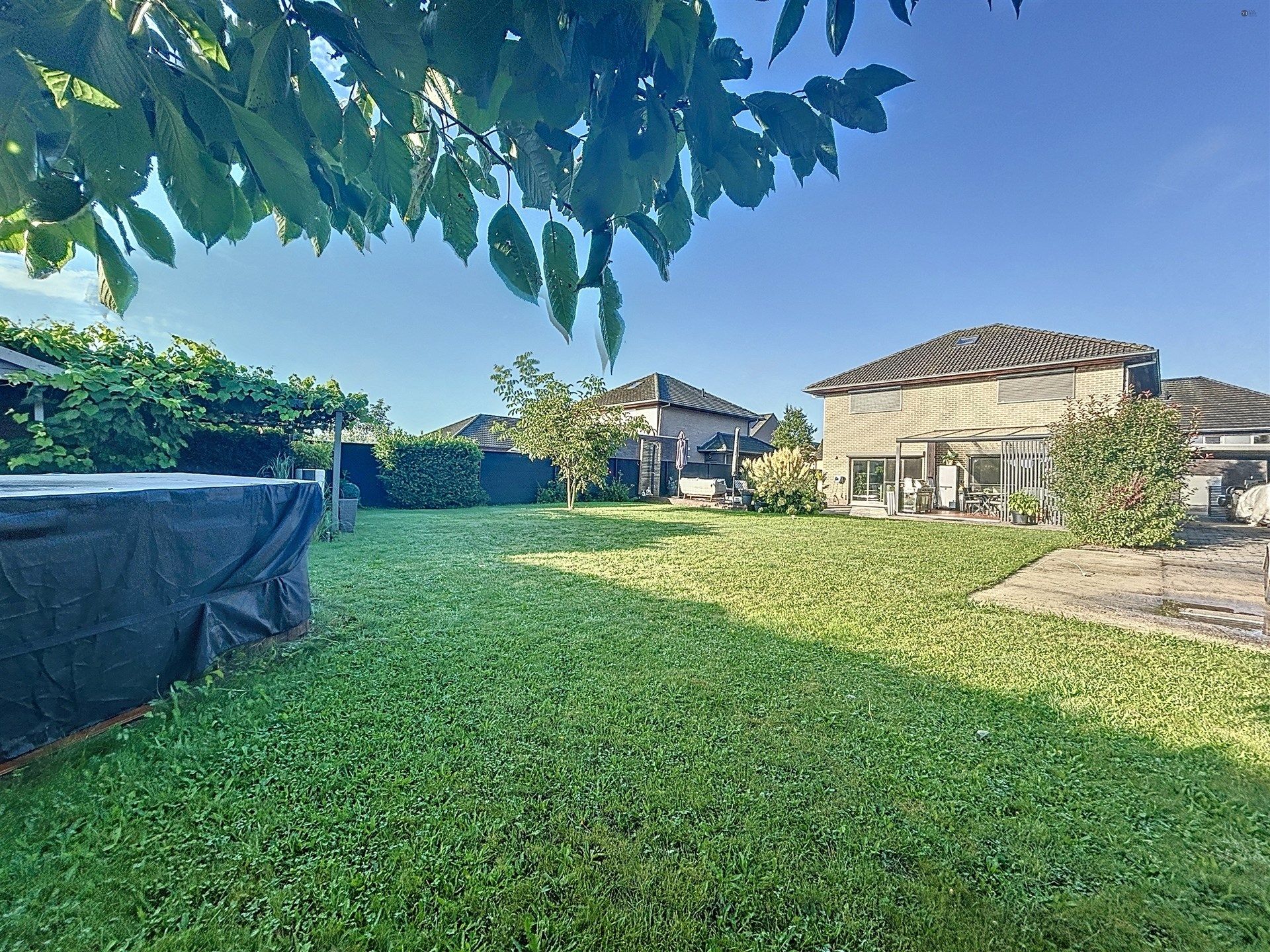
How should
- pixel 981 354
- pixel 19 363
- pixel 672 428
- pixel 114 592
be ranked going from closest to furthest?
pixel 114 592, pixel 19 363, pixel 981 354, pixel 672 428

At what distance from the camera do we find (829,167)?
116cm

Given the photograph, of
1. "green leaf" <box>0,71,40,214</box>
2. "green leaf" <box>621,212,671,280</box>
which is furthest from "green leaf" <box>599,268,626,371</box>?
"green leaf" <box>0,71,40,214</box>

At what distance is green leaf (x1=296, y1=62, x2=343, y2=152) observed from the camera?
0.89 m

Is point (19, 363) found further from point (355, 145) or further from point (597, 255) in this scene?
point (597, 255)

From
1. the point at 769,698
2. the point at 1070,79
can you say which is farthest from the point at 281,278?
the point at 1070,79

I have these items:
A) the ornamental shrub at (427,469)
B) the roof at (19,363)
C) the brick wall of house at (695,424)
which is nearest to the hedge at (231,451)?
the roof at (19,363)

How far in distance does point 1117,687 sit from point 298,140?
15.7ft

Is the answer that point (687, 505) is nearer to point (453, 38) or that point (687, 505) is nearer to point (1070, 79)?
point (1070, 79)

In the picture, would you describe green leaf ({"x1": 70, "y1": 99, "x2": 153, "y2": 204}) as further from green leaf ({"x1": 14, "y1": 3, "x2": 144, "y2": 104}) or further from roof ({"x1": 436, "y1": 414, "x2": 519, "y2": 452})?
roof ({"x1": 436, "y1": 414, "x2": 519, "y2": 452})

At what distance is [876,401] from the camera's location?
19.7 meters

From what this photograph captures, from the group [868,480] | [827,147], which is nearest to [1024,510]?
[868,480]

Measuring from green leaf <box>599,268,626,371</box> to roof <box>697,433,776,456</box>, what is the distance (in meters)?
23.1

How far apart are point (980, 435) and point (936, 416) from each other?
9.03ft

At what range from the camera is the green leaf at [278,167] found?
31.7 inches
